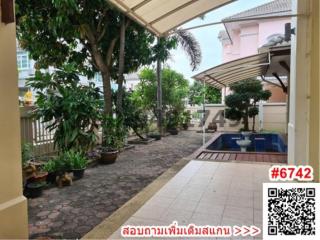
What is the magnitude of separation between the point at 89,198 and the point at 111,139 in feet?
9.17

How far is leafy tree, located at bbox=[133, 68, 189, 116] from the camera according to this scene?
11.2 metres

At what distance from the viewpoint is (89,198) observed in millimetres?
3799

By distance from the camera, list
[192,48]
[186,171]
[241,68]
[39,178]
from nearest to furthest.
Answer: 1. [39,178]
2. [186,171]
3. [241,68]
4. [192,48]

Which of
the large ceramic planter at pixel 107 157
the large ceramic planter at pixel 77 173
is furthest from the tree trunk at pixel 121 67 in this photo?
the large ceramic planter at pixel 77 173

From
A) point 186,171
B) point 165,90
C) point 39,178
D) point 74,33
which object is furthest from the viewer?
point 165,90

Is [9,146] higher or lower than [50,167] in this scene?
higher

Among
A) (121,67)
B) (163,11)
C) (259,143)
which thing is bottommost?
(259,143)

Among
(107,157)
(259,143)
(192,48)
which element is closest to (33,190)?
(107,157)

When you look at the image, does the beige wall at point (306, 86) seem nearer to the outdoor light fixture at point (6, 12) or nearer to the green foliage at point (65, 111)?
the outdoor light fixture at point (6, 12)

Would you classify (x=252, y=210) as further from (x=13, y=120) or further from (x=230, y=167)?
(x=13, y=120)

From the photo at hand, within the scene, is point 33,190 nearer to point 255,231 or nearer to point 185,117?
point 255,231

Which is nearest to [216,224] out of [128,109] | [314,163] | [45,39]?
[314,163]

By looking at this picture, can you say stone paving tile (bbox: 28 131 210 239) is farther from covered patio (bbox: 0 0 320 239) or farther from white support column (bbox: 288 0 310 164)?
white support column (bbox: 288 0 310 164)

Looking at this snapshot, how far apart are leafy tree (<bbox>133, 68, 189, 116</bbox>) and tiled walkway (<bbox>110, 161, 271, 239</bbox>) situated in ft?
21.0
